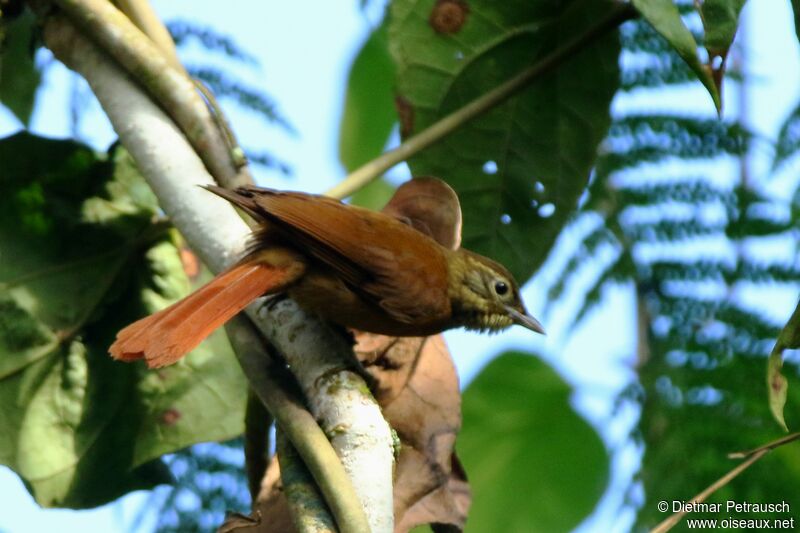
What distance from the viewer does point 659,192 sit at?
3.60 metres

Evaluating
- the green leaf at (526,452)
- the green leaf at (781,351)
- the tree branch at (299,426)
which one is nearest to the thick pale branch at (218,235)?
the tree branch at (299,426)

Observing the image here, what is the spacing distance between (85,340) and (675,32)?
61.2 inches

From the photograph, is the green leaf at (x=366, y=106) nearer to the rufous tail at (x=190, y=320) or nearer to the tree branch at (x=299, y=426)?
the rufous tail at (x=190, y=320)

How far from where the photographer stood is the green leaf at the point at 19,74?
309 cm

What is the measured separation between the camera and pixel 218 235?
220cm

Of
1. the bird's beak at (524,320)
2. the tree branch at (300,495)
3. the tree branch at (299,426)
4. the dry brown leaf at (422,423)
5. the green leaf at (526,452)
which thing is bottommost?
the green leaf at (526,452)

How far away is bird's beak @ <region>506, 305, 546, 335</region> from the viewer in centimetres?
310

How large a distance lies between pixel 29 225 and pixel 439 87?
3.54 ft

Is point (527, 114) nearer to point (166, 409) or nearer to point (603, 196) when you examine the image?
point (603, 196)

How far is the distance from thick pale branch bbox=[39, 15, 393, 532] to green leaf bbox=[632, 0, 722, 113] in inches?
31.5

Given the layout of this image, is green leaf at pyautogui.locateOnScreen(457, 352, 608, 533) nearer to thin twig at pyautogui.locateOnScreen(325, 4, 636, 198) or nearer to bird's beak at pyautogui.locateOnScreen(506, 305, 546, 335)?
bird's beak at pyautogui.locateOnScreen(506, 305, 546, 335)

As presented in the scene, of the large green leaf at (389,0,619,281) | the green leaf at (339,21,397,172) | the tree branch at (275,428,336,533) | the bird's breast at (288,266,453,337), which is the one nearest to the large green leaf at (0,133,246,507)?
the bird's breast at (288,266,453,337)

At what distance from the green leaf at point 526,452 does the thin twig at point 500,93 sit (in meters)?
0.74

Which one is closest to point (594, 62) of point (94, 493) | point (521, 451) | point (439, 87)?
point (439, 87)
